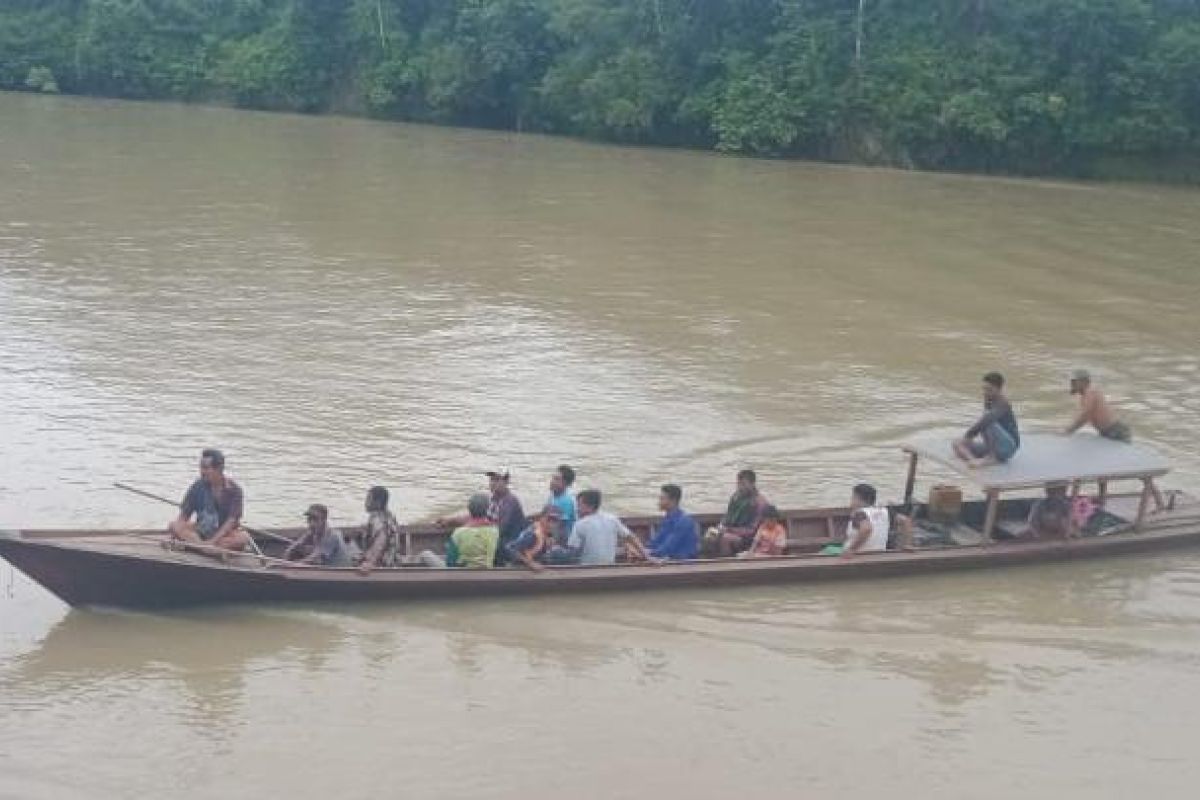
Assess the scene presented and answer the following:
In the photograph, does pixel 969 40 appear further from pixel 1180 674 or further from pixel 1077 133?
pixel 1180 674

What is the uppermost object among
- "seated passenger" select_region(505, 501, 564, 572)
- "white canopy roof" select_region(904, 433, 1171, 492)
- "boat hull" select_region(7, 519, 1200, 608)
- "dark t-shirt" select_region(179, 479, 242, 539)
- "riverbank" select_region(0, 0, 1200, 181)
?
"riverbank" select_region(0, 0, 1200, 181)

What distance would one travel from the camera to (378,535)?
1043cm

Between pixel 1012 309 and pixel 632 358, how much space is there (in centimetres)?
632

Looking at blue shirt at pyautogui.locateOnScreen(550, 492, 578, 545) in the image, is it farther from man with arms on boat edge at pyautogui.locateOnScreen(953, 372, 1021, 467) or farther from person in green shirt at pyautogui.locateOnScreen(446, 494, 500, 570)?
man with arms on boat edge at pyautogui.locateOnScreen(953, 372, 1021, 467)

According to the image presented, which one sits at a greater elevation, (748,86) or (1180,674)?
(748,86)

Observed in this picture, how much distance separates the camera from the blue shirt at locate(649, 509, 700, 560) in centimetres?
1094

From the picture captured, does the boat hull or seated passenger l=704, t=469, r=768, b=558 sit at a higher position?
seated passenger l=704, t=469, r=768, b=558

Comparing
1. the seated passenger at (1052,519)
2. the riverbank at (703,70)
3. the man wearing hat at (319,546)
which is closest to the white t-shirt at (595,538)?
the man wearing hat at (319,546)

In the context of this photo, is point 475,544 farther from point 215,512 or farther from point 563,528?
point 215,512

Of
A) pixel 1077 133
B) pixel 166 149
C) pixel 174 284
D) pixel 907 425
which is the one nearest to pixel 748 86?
pixel 1077 133

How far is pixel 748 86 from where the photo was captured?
41.2 m

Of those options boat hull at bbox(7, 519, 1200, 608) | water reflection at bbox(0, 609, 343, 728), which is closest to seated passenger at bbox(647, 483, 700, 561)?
boat hull at bbox(7, 519, 1200, 608)

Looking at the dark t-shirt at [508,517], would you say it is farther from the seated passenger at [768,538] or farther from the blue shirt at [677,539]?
the seated passenger at [768,538]

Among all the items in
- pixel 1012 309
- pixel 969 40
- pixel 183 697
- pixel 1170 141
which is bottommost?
pixel 183 697
